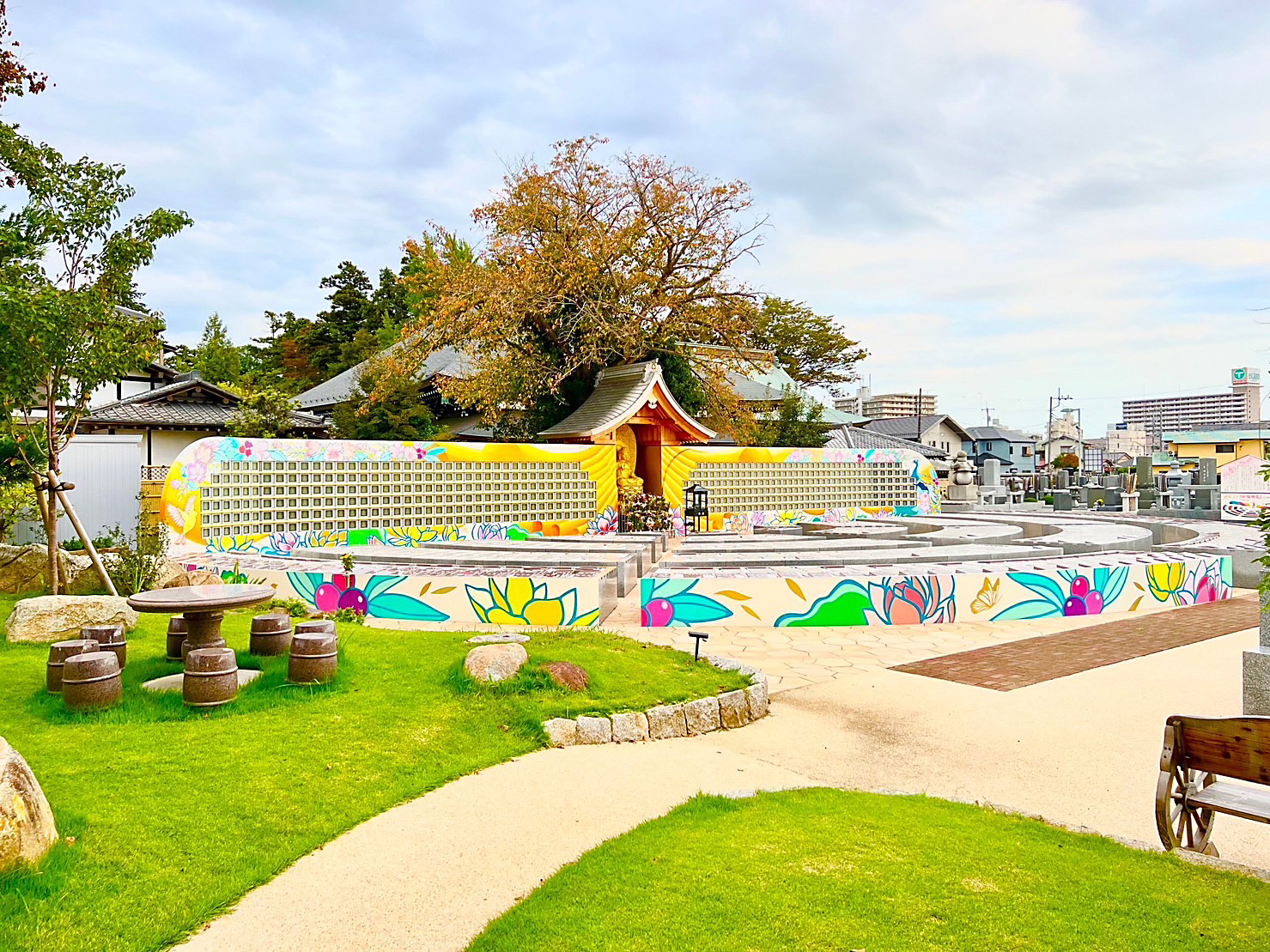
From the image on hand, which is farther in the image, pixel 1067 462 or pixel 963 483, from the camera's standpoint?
pixel 1067 462

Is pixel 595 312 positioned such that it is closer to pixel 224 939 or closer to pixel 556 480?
pixel 556 480

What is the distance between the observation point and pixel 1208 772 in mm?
4449

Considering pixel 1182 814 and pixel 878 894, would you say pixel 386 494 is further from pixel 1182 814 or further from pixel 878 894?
pixel 1182 814

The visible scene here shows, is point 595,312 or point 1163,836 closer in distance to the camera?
point 1163,836

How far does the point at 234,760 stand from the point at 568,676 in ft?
9.10

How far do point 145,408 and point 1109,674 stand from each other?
69.9ft

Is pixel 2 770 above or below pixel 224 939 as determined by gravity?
above

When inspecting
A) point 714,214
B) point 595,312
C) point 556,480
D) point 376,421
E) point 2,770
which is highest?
point 714,214

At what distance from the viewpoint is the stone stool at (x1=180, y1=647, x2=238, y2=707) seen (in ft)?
21.5

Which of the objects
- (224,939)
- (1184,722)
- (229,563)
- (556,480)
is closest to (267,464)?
Answer: (229,563)

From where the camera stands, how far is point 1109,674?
30.6 ft

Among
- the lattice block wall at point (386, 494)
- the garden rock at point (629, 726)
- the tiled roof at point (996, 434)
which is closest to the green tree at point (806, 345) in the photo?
the tiled roof at point (996, 434)

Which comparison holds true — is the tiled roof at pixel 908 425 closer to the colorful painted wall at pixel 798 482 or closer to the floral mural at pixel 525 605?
the colorful painted wall at pixel 798 482

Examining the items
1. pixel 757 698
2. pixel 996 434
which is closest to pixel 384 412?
pixel 757 698
